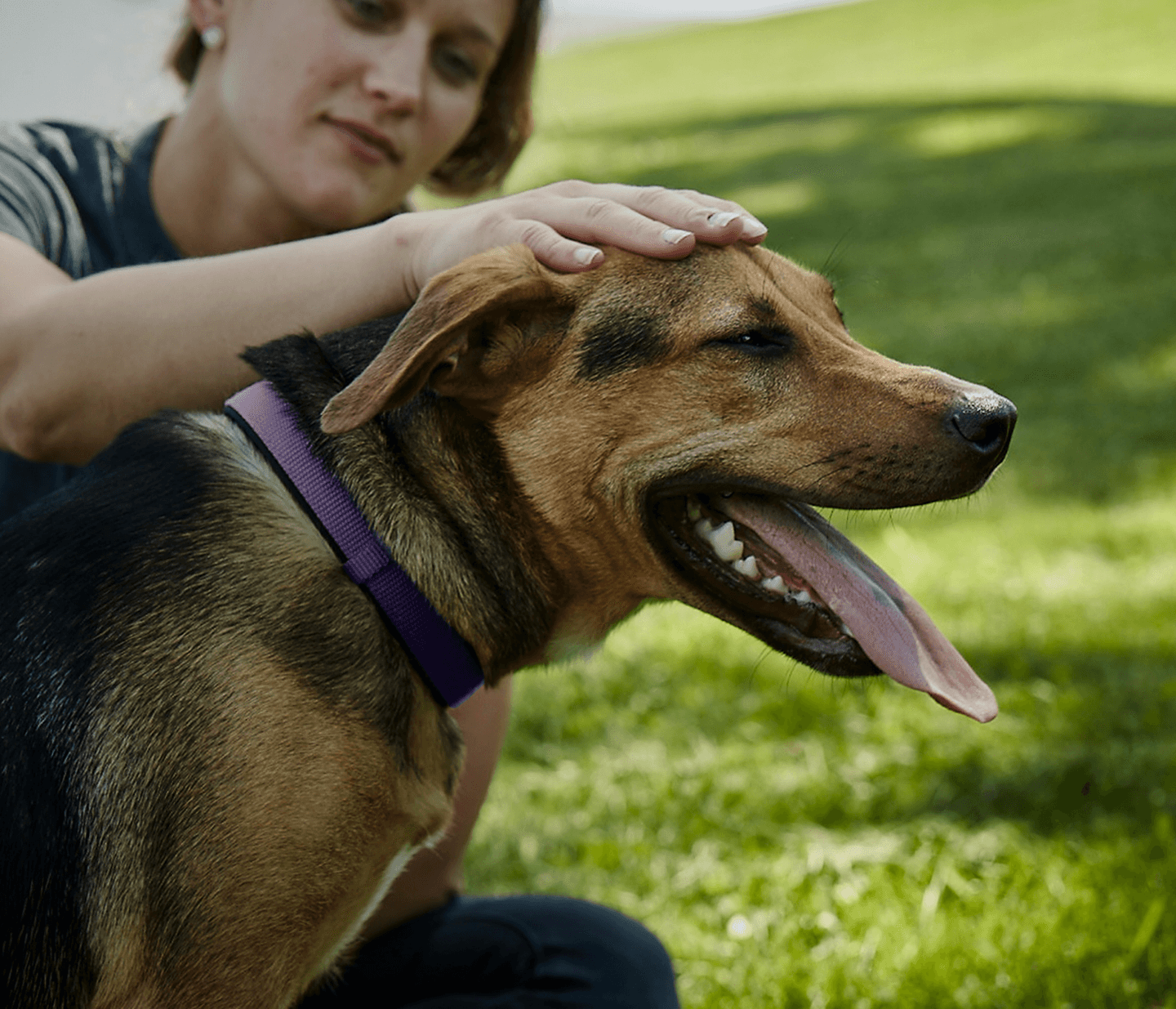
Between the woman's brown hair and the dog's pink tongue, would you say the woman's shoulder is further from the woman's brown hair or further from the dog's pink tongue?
the dog's pink tongue

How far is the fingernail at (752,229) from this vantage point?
115 inches

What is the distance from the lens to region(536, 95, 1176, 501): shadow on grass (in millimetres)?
8562

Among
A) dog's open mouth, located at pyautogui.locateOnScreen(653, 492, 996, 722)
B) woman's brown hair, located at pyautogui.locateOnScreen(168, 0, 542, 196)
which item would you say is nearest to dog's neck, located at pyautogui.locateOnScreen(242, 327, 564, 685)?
dog's open mouth, located at pyautogui.locateOnScreen(653, 492, 996, 722)

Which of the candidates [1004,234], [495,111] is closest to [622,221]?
[495,111]

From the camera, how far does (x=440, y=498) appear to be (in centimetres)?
283

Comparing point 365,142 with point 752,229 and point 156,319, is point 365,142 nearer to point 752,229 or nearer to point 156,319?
point 156,319

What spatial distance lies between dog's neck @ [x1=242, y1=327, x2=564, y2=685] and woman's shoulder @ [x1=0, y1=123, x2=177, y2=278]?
992mm

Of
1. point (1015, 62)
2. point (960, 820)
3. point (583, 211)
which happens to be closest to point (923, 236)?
point (960, 820)

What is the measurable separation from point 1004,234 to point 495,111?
449 inches

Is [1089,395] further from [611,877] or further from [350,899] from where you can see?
[350,899]

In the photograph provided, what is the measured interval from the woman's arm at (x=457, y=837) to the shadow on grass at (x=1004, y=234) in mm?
1716

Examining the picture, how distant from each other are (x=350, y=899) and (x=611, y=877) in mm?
1738

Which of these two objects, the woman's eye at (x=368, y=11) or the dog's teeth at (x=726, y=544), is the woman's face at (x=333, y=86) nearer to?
the woman's eye at (x=368, y=11)

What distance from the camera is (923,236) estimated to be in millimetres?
14852
